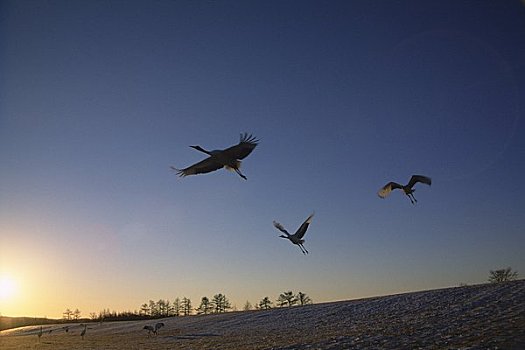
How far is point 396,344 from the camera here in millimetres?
14172

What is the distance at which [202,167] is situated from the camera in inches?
622

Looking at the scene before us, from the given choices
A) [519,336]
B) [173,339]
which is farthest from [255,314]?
[519,336]

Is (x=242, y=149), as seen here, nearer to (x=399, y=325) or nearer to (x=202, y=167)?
(x=202, y=167)

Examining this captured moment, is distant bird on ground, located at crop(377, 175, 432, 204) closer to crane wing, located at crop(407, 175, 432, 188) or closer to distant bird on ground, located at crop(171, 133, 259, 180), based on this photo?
crane wing, located at crop(407, 175, 432, 188)

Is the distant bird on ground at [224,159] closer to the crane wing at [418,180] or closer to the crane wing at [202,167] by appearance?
the crane wing at [202,167]

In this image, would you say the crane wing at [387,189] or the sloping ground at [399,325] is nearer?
the sloping ground at [399,325]

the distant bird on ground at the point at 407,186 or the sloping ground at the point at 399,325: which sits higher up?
the distant bird on ground at the point at 407,186

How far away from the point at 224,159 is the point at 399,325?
9.54 meters

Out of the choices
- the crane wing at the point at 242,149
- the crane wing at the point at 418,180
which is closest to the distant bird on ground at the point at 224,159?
the crane wing at the point at 242,149

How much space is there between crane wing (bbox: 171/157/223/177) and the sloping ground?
734 cm

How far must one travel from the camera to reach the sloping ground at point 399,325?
1360cm

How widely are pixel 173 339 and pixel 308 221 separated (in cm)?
1397

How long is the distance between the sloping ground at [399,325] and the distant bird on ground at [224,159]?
7197 mm

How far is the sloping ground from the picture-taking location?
44.6ft
